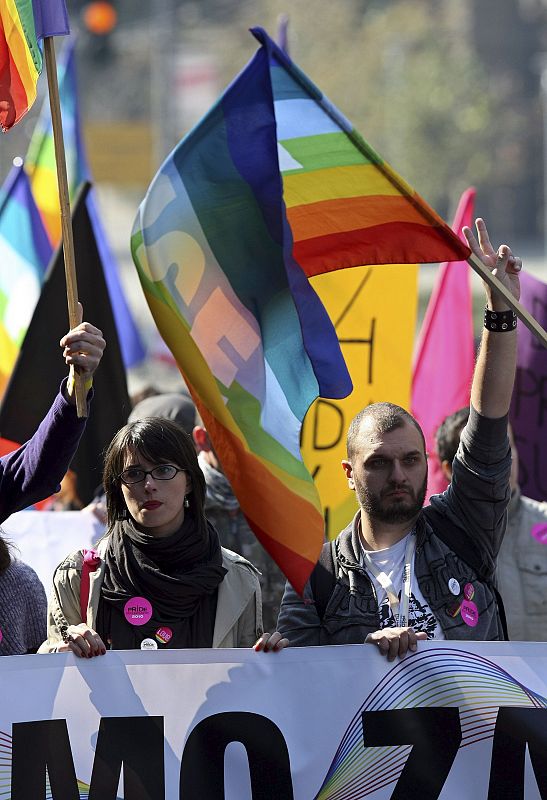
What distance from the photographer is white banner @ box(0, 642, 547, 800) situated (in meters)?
3.15

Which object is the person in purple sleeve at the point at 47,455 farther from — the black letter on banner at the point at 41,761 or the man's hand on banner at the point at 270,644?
the man's hand on banner at the point at 270,644

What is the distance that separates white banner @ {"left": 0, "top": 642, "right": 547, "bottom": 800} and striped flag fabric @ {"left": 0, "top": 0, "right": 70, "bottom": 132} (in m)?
1.36

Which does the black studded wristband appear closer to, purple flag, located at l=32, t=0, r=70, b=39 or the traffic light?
purple flag, located at l=32, t=0, r=70, b=39

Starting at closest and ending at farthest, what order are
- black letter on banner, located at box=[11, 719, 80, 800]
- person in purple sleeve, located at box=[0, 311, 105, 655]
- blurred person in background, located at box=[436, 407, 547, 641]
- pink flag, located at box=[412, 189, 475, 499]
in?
black letter on banner, located at box=[11, 719, 80, 800] < person in purple sleeve, located at box=[0, 311, 105, 655] < blurred person in background, located at box=[436, 407, 547, 641] < pink flag, located at box=[412, 189, 475, 499]

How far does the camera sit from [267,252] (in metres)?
3.57

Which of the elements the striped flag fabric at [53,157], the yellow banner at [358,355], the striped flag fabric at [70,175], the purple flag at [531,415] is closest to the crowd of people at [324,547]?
the yellow banner at [358,355]

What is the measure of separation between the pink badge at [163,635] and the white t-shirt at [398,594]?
0.47 meters

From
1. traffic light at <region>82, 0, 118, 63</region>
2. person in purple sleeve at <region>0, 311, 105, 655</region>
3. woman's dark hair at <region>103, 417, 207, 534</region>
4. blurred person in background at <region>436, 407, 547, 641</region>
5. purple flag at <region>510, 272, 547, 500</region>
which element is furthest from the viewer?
traffic light at <region>82, 0, 118, 63</region>

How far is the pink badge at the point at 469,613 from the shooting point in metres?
3.32

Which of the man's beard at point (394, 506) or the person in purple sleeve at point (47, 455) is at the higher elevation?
the person in purple sleeve at point (47, 455)

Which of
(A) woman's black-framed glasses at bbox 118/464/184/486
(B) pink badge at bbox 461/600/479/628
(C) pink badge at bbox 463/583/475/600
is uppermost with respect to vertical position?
(A) woman's black-framed glasses at bbox 118/464/184/486

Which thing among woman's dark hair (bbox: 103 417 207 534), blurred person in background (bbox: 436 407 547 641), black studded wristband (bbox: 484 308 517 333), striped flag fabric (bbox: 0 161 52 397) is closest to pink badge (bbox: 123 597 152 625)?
woman's dark hair (bbox: 103 417 207 534)

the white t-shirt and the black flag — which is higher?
the black flag

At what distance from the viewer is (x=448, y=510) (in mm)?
3426
